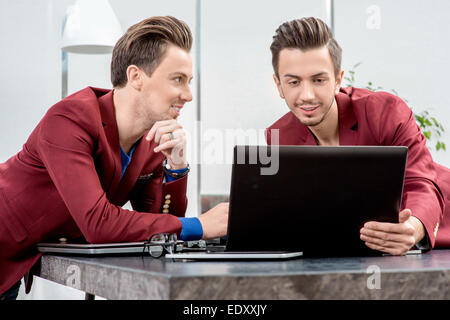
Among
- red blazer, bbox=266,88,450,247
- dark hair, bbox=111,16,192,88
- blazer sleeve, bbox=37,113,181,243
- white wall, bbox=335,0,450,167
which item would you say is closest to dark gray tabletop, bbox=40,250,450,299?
blazer sleeve, bbox=37,113,181,243

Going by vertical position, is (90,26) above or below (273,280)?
above

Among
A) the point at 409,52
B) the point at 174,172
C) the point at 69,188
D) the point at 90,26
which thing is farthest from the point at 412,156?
the point at 409,52

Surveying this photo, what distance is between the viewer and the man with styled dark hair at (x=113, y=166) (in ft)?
4.31

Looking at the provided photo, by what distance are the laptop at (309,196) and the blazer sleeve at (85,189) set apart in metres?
0.30

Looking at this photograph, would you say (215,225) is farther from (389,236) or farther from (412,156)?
(412,156)

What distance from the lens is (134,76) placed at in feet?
5.92

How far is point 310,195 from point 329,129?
0.86 meters

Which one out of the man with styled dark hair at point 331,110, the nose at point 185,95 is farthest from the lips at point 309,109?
the nose at point 185,95

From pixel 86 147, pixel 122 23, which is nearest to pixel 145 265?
pixel 86 147

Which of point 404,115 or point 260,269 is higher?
point 404,115

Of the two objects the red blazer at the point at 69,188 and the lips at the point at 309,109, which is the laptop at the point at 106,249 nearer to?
the red blazer at the point at 69,188

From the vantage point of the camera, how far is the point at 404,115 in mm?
1673

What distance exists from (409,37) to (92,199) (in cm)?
388
